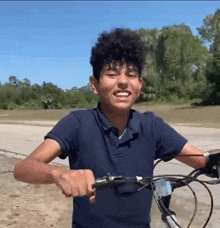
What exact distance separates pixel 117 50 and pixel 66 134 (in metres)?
0.48

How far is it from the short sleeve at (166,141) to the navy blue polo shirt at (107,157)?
60 millimetres

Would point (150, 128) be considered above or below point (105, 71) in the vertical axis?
below

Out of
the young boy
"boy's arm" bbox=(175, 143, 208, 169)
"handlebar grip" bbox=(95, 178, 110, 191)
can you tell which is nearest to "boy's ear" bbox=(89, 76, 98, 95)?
the young boy

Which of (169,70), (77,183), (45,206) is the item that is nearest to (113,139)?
(77,183)

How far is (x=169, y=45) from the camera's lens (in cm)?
5419

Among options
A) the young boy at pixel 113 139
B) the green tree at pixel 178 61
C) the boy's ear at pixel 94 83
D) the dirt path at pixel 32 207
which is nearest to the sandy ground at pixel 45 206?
the dirt path at pixel 32 207

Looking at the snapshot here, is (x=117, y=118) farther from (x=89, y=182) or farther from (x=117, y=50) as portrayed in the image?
(x=89, y=182)

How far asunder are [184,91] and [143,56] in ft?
162

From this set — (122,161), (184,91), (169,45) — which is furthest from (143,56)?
(169,45)

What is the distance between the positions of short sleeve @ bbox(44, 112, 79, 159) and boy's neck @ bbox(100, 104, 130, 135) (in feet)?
0.53

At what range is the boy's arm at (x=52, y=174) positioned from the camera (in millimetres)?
1428

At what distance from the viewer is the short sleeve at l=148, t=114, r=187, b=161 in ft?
6.73

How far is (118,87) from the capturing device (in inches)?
75.0

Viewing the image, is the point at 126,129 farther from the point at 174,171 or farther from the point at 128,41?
the point at 174,171
